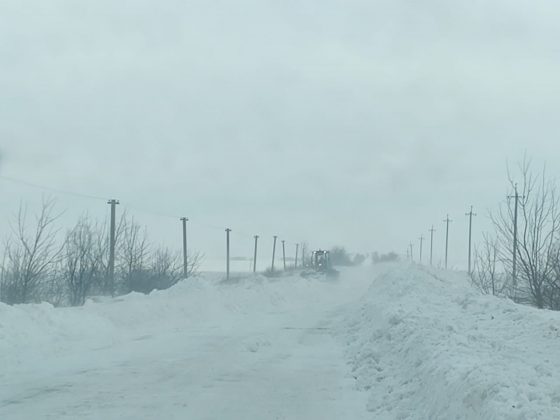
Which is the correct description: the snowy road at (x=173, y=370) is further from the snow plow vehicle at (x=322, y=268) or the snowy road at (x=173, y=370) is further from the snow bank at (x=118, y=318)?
the snow plow vehicle at (x=322, y=268)

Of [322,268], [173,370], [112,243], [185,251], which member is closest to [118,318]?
[173,370]

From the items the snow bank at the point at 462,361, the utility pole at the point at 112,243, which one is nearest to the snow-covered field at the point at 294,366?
the snow bank at the point at 462,361

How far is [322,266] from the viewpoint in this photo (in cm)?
8731

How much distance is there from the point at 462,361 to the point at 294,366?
612 centimetres

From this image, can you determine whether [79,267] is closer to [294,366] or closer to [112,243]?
[112,243]

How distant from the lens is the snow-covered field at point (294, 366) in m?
9.72

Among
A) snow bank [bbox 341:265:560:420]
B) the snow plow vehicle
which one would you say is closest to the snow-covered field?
snow bank [bbox 341:265:560:420]

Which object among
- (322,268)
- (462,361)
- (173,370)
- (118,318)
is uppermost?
(462,361)

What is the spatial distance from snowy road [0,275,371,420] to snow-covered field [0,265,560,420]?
0.11ft

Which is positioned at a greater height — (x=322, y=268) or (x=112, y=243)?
(x=112, y=243)

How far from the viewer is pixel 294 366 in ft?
53.4

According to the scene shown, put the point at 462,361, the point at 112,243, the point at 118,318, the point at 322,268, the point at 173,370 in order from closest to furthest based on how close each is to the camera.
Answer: the point at 462,361 < the point at 173,370 < the point at 118,318 < the point at 112,243 < the point at 322,268

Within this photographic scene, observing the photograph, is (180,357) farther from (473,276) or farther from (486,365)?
(473,276)

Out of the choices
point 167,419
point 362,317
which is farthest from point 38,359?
point 362,317
